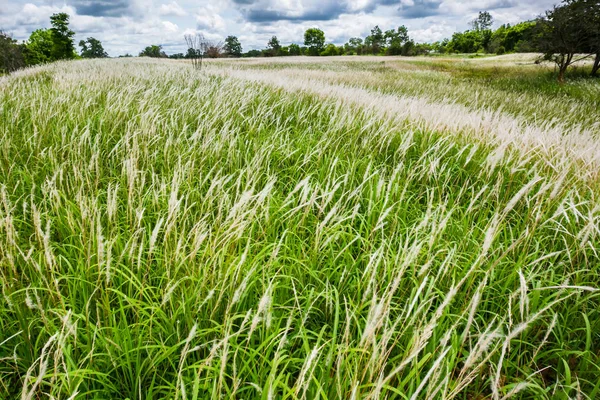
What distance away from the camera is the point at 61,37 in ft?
173

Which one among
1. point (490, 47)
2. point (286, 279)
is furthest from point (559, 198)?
point (490, 47)

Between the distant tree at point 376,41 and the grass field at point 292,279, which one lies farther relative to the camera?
the distant tree at point 376,41

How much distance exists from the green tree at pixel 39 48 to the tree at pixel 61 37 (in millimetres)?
3374

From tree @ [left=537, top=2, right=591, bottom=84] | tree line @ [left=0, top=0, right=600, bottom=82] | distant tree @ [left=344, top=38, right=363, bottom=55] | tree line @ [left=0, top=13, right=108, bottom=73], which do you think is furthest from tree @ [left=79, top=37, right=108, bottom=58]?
tree @ [left=537, top=2, right=591, bottom=84]

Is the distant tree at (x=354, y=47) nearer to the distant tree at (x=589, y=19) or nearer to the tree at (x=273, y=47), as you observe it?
the tree at (x=273, y=47)

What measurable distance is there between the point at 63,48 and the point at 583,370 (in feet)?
234

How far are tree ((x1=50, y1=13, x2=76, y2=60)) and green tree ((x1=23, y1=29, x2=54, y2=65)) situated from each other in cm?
337

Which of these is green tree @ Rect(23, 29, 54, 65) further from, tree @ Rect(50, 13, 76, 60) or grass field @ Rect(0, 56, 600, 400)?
grass field @ Rect(0, 56, 600, 400)

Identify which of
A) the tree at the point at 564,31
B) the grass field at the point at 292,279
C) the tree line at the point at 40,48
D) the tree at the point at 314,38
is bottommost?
the grass field at the point at 292,279

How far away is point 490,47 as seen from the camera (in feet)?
261

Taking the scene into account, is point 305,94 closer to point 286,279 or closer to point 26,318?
point 286,279

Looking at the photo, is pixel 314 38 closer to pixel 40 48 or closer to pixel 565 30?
pixel 40 48

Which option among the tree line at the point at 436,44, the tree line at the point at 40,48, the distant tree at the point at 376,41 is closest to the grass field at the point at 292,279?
the tree line at the point at 436,44

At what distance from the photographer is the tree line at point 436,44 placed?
17.0 metres
